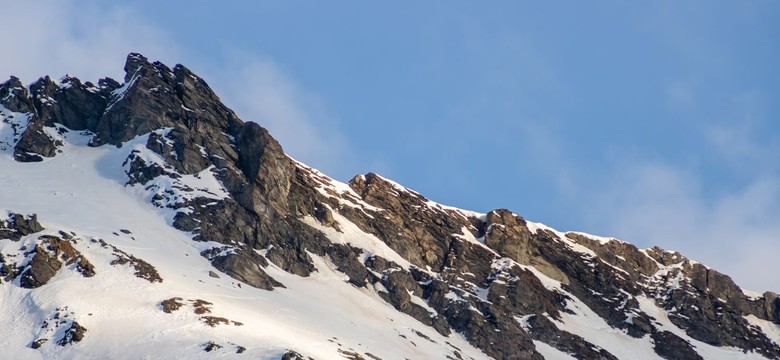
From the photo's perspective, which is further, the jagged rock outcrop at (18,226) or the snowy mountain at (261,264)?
the jagged rock outcrop at (18,226)

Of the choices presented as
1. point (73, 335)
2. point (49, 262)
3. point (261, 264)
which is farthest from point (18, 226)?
point (261, 264)

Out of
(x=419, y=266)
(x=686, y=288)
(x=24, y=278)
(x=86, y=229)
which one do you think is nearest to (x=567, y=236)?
(x=686, y=288)

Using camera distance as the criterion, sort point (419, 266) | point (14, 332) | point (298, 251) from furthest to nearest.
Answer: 1. point (419, 266)
2. point (298, 251)
3. point (14, 332)

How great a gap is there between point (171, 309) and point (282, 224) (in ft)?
147

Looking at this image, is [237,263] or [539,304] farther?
[539,304]

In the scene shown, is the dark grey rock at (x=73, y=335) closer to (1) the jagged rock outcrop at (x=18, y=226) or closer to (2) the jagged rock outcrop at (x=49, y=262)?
(2) the jagged rock outcrop at (x=49, y=262)

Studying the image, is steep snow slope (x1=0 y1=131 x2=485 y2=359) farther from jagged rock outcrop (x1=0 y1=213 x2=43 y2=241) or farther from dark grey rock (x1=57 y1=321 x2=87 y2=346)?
jagged rock outcrop (x1=0 y1=213 x2=43 y2=241)

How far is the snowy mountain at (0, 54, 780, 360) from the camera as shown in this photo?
101m

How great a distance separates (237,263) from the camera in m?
128

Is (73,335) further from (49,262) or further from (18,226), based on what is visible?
(18,226)

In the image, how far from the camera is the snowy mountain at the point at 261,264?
331 feet

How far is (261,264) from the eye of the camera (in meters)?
133

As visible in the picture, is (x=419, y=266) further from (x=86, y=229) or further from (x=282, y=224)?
(x=86, y=229)

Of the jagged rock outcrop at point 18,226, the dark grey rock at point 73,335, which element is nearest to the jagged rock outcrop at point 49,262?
the jagged rock outcrop at point 18,226
